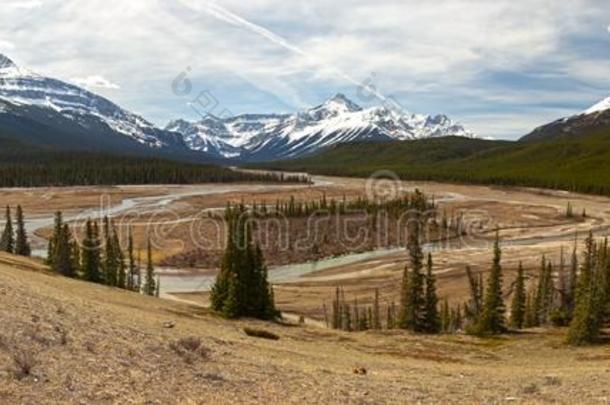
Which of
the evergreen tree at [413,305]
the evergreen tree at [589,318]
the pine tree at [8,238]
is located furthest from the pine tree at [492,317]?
the pine tree at [8,238]

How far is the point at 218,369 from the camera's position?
24781 mm

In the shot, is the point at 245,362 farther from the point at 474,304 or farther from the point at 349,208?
the point at 349,208

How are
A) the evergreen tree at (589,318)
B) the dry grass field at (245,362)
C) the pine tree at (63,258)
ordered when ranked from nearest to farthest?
the dry grass field at (245,362) < the evergreen tree at (589,318) < the pine tree at (63,258)

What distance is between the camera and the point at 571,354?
151ft

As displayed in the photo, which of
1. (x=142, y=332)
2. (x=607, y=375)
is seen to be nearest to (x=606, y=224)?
(x=607, y=375)

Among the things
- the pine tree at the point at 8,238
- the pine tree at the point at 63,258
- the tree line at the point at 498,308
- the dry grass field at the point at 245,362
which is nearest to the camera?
the dry grass field at the point at 245,362

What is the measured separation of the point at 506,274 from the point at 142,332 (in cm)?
9139

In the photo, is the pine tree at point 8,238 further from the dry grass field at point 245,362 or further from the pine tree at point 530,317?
the pine tree at point 530,317

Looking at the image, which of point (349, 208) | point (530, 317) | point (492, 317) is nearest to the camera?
point (492, 317)

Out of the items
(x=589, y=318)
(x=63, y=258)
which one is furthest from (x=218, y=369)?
(x=63, y=258)

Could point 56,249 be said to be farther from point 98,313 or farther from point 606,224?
point 606,224

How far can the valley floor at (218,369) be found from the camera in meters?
20.5

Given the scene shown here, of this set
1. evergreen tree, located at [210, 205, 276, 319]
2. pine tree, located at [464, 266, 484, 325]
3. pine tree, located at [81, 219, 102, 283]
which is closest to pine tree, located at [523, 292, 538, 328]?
pine tree, located at [464, 266, 484, 325]

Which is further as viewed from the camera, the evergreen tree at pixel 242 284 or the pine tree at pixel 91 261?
the pine tree at pixel 91 261
